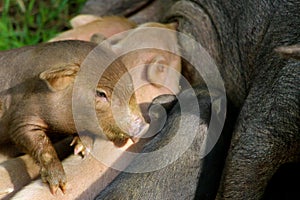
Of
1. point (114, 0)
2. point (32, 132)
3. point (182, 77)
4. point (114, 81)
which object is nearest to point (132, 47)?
point (182, 77)

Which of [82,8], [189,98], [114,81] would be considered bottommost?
[82,8]

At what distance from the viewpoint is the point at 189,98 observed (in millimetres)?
3803

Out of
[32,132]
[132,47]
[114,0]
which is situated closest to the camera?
[32,132]

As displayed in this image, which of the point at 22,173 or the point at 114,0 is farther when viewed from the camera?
the point at 114,0

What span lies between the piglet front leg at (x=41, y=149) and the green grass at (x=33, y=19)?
1.54 meters

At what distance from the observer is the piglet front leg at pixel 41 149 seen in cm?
346

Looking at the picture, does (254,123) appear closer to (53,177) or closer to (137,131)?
(137,131)

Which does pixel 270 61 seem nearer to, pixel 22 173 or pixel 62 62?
pixel 62 62

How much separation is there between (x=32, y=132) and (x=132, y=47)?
779 mm

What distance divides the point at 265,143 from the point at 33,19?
87.3 inches

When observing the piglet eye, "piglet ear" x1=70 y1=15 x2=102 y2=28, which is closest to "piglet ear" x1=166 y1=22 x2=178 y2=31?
"piglet ear" x1=70 y1=15 x2=102 y2=28

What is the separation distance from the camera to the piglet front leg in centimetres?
346

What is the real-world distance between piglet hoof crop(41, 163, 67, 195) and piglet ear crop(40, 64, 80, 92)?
12.4 inches

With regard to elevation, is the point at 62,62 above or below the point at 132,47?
above
